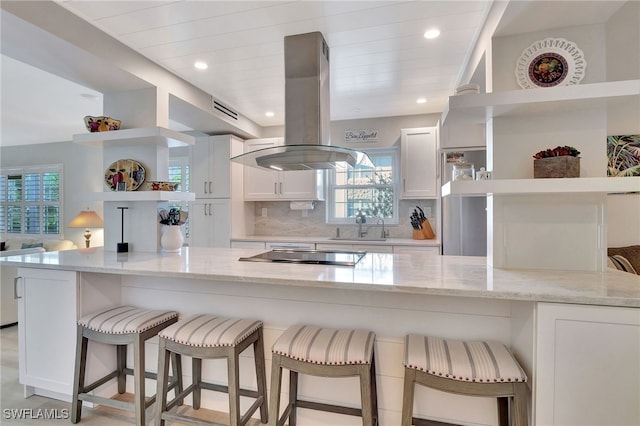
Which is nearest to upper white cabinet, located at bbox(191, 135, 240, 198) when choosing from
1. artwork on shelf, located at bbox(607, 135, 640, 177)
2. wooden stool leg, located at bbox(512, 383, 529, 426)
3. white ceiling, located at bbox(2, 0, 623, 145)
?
white ceiling, located at bbox(2, 0, 623, 145)

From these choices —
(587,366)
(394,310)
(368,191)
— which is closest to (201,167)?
(368,191)

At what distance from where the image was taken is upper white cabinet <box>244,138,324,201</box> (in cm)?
401

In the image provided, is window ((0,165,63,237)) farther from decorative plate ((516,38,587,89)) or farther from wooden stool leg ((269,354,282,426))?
decorative plate ((516,38,587,89))

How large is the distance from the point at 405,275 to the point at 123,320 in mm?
1564

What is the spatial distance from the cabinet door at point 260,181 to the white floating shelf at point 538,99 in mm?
2766

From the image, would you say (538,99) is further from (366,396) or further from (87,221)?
(87,221)

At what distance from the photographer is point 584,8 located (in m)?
1.49

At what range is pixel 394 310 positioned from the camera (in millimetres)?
1631

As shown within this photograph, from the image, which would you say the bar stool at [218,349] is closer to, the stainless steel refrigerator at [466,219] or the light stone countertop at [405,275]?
the light stone countertop at [405,275]

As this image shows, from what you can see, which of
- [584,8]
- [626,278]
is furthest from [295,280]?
[584,8]

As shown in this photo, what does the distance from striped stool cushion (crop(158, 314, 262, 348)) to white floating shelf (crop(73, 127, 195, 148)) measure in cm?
140

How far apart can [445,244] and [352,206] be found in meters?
1.40

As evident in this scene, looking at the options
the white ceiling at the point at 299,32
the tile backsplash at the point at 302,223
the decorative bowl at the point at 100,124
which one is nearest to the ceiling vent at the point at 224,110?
the white ceiling at the point at 299,32

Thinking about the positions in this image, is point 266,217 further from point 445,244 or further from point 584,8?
point 584,8
